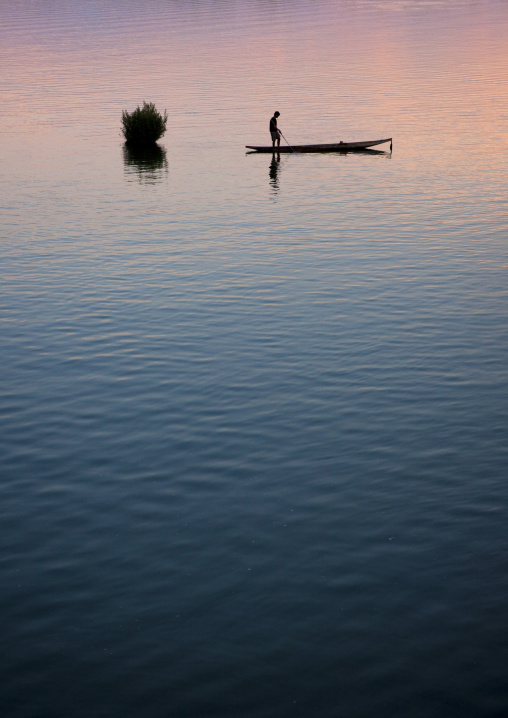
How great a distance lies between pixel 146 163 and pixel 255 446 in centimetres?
3403

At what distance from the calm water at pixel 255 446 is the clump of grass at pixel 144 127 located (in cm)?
1165

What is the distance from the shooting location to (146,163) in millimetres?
46094

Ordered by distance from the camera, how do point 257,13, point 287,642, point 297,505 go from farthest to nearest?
point 257,13 → point 297,505 → point 287,642

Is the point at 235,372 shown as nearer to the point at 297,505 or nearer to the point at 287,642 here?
the point at 297,505

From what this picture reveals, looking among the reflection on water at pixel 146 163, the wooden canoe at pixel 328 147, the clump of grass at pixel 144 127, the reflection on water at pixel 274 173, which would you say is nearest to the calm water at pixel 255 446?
the reflection on water at pixel 274 173

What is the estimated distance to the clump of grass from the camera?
166 feet

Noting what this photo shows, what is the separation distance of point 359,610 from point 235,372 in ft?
25.9

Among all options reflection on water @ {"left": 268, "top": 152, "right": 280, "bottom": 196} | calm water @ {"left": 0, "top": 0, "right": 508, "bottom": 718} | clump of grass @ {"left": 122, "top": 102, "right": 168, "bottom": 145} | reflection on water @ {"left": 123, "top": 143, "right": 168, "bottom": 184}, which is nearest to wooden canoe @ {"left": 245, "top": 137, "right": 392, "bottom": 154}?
reflection on water @ {"left": 268, "top": 152, "right": 280, "bottom": 196}

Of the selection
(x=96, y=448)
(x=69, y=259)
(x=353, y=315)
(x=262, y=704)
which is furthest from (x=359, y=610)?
(x=69, y=259)

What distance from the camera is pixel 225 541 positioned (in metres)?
11.7

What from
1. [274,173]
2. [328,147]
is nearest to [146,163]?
[274,173]

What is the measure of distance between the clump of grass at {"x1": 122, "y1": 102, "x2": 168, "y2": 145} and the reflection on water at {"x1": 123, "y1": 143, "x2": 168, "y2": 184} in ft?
1.51

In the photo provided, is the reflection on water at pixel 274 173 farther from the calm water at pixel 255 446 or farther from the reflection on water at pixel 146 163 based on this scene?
the reflection on water at pixel 146 163

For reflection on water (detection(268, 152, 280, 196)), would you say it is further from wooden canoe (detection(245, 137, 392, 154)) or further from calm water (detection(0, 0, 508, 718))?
wooden canoe (detection(245, 137, 392, 154))
